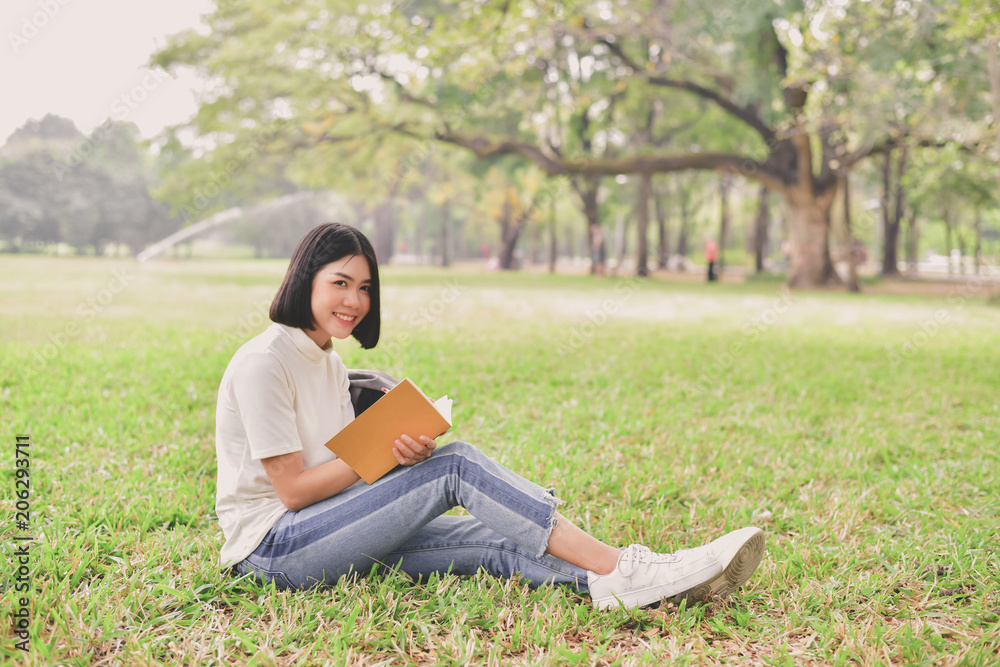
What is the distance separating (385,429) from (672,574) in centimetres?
111

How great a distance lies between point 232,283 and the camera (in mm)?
17625

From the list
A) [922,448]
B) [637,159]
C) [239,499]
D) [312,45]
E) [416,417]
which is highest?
[312,45]

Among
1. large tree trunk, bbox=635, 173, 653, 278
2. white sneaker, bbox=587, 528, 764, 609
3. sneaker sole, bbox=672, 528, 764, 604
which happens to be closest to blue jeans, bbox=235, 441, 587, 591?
white sneaker, bbox=587, 528, 764, 609

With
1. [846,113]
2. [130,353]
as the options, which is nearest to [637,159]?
[846,113]

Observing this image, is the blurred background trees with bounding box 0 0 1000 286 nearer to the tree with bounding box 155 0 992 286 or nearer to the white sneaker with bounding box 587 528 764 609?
the tree with bounding box 155 0 992 286

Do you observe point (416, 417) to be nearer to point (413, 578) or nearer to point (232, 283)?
point (413, 578)

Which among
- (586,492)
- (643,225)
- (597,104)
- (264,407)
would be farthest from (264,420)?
(597,104)

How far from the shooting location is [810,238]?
1952cm

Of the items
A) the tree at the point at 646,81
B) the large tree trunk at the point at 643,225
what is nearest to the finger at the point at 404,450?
the tree at the point at 646,81

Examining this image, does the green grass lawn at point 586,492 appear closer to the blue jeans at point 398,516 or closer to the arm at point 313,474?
the blue jeans at point 398,516

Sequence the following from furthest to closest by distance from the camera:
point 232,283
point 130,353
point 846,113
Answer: point 232,283 < point 846,113 < point 130,353

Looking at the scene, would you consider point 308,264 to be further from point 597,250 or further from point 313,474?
point 597,250

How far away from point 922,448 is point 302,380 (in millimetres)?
4121

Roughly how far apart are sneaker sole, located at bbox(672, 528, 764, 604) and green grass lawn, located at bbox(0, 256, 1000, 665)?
62 mm
